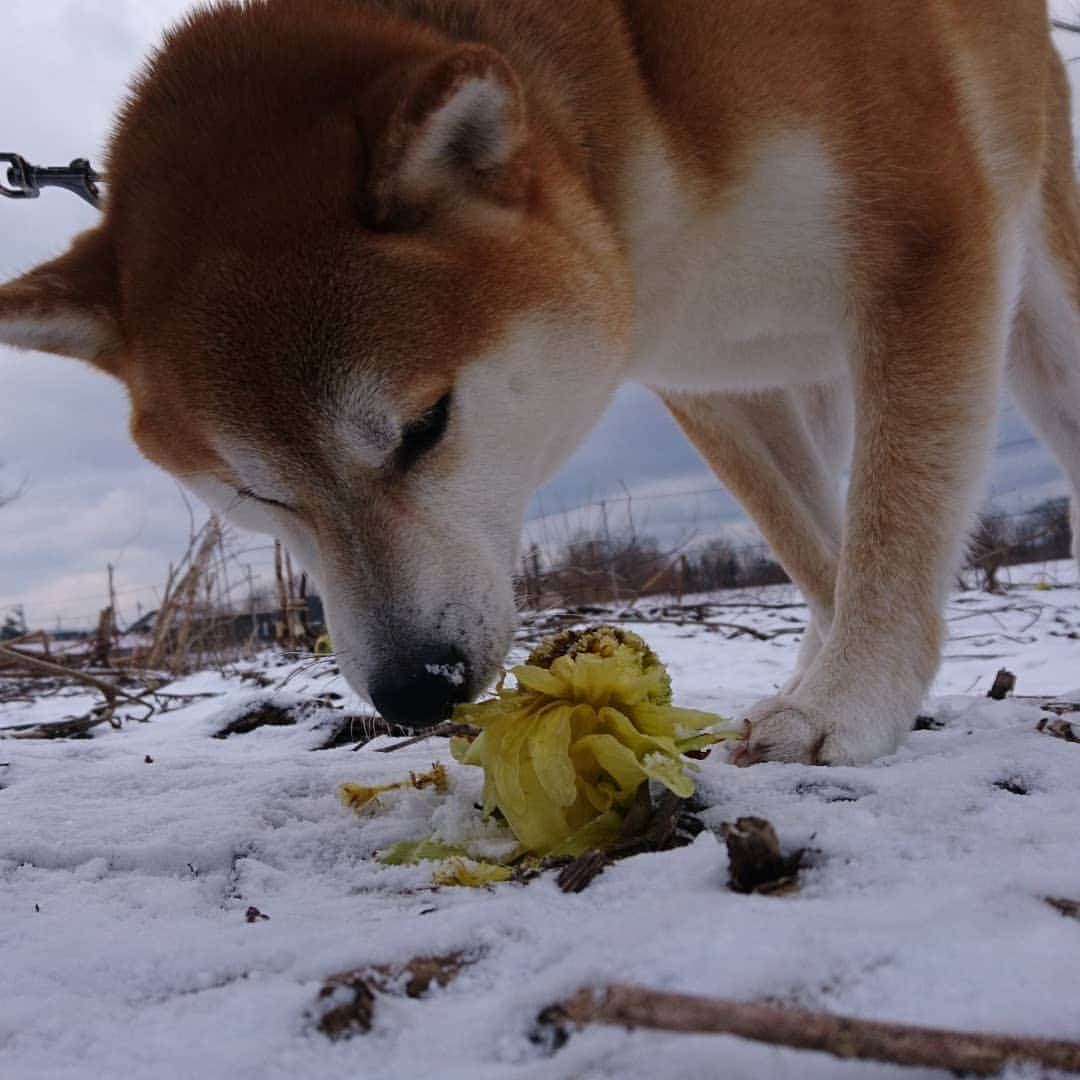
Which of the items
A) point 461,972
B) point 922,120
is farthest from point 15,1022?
point 922,120

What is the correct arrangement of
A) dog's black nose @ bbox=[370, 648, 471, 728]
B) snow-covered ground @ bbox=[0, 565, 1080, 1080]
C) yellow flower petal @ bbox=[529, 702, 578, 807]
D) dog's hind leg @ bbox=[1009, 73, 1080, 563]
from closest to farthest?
1. snow-covered ground @ bbox=[0, 565, 1080, 1080]
2. yellow flower petal @ bbox=[529, 702, 578, 807]
3. dog's black nose @ bbox=[370, 648, 471, 728]
4. dog's hind leg @ bbox=[1009, 73, 1080, 563]

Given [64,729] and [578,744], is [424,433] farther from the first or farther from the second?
[64,729]

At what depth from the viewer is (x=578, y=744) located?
1.32 meters

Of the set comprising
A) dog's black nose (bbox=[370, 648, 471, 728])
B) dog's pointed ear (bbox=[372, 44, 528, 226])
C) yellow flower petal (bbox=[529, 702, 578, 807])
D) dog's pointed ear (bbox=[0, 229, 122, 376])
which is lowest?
yellow flower petal (bbox=[529, 702, 578, 807])

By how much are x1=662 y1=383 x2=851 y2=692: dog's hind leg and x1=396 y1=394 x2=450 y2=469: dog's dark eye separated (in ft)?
4.85

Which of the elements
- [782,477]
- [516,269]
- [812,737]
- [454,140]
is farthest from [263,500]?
[782,477]

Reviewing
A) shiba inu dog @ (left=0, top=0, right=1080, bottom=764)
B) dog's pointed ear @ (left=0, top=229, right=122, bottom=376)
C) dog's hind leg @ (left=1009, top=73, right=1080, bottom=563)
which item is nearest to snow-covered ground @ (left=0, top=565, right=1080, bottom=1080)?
shiba inu dog @ (left=0, top=0, right=1080, bottom=764)

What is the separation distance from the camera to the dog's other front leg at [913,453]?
1.90 m

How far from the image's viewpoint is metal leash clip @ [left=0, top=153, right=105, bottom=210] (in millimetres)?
2795

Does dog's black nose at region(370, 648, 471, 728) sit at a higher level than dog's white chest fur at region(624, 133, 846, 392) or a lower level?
lower

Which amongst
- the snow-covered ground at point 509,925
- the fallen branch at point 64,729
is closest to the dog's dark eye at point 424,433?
the snow-covered ground at point 509,925

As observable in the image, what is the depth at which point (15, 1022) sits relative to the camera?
862 mm

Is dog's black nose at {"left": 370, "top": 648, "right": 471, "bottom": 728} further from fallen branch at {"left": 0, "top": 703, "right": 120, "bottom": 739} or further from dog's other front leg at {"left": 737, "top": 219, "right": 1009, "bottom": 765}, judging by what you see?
fallen branch at {"left": 0, "top": 703, "right": 120, "bottom": 739}

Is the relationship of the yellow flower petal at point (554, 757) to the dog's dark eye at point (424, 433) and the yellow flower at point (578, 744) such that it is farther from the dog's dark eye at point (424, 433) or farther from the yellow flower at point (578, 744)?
→ the dog's dark eye at point (424, 433)
